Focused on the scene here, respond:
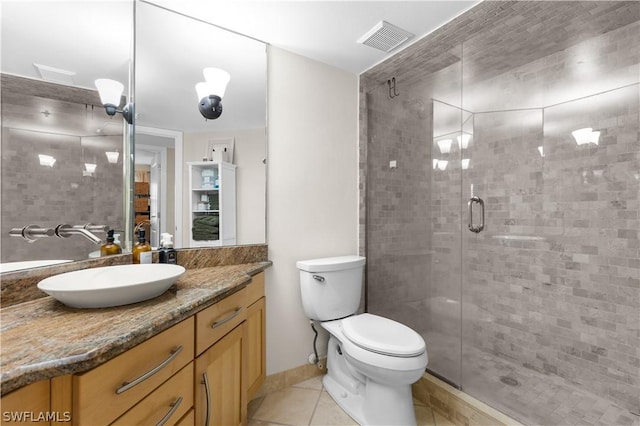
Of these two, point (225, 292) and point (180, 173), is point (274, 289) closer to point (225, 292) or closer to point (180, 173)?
point (225, 292)

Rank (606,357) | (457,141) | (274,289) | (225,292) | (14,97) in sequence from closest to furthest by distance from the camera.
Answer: (14,97) → (225,292) → (606,357) → (274,289) → (457,141)

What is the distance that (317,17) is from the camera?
1654mm

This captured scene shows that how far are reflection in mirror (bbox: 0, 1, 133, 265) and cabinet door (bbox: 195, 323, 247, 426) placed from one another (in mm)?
698

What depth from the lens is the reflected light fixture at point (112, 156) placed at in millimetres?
1402

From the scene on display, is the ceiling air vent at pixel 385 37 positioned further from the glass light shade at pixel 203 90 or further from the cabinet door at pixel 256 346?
the cabinet door at pixel 256 346

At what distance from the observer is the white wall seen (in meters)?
1.97

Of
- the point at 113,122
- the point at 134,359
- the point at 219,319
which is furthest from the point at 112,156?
the point at 134,359

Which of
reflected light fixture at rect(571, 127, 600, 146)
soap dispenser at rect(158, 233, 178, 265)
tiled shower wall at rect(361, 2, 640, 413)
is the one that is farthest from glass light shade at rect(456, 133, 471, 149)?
soap dispenser at rect(158, 233, 178, 265)

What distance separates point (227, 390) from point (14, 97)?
1.33 meters

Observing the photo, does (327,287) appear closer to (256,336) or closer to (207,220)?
(256,336)

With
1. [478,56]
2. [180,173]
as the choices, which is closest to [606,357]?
[478,56]

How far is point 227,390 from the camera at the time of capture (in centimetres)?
127

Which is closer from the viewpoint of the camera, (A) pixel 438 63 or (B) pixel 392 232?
(A) pixel 438 63

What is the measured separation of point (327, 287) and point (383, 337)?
47 centimetres
